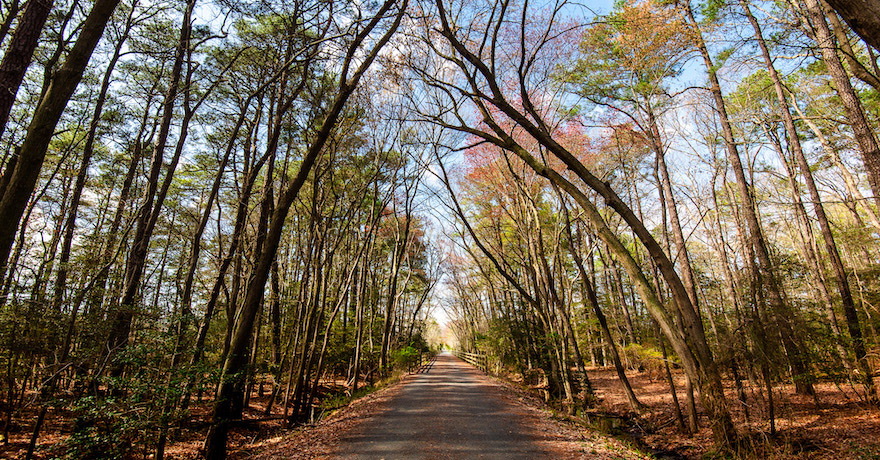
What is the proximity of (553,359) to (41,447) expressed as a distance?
11.3m

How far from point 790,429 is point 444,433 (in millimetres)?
5604

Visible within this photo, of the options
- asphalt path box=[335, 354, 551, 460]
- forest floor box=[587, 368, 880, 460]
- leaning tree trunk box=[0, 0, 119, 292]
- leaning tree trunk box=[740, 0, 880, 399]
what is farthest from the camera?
leaning tree trunk box=[740, 0, 880, 399]

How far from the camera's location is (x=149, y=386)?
441cm

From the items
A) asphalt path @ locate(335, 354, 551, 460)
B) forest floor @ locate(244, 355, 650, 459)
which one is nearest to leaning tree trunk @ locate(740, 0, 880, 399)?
forest floor @ locate(244, 355, 650, 459)

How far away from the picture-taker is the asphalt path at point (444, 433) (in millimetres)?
5297

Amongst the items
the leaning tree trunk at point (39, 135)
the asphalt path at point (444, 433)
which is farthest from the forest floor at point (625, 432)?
the leaning tree trunk at point (39, 135)

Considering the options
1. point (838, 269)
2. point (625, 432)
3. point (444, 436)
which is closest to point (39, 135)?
point (444, 436)

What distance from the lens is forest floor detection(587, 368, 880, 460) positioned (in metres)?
4.81

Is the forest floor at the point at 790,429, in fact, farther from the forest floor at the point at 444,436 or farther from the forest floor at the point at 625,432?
the forest floor at the point at 444,436

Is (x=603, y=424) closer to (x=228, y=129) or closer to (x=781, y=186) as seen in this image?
(x=228, y=129)

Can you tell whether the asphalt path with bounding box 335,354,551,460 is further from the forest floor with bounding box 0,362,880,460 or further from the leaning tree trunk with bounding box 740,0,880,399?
the leaning tree trunk with bounding box 740,0,880,399

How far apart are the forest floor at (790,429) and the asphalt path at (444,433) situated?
250 cm

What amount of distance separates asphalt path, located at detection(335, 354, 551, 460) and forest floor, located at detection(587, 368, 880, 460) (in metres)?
2.50

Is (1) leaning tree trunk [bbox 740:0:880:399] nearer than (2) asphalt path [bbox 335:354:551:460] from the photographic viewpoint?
No
